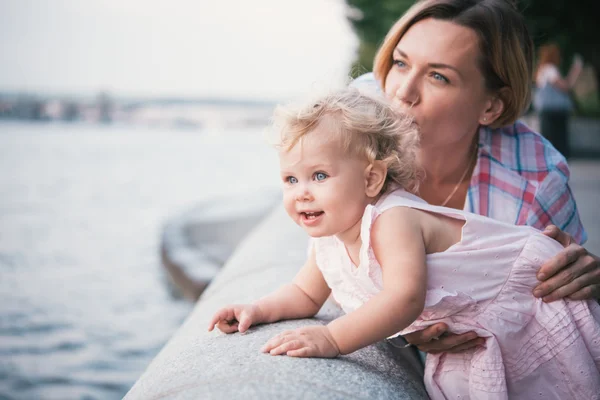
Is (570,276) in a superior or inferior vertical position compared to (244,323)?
superior

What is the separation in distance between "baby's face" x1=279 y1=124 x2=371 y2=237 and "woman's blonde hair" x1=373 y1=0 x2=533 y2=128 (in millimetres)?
810

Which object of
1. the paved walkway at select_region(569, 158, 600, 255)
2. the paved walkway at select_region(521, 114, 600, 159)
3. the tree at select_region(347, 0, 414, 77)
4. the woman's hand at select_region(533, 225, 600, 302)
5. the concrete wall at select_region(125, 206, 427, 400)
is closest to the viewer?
the concrete wall at select_region(125, 206, 427, 400)

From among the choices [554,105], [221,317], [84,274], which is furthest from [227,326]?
[554,105]

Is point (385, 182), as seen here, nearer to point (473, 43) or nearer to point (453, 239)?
point (453, 239)

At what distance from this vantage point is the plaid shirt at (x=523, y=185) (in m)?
2.29

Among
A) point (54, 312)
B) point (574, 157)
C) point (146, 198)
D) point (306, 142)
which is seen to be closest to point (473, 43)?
point (306, 142)

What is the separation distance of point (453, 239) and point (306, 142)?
0.53m

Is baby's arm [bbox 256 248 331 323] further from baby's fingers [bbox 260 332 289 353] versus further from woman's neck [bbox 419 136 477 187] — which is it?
woman's neck [bbox 419 136 477 187]

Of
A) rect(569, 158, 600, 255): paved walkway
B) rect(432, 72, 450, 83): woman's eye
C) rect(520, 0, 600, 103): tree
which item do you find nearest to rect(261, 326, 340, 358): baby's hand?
rect(432, 72, 450, 83): woman's eye

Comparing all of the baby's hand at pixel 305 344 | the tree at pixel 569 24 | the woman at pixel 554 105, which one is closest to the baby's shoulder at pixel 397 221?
the baby's hand at pixel 305 344

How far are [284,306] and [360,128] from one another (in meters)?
0.64

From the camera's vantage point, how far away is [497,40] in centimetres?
227

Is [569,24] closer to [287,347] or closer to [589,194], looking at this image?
[589,194]

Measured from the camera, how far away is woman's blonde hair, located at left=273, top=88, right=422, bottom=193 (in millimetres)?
1771
